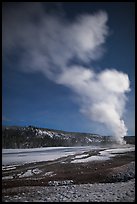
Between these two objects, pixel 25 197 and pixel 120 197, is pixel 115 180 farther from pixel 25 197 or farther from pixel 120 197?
pixel 25 197

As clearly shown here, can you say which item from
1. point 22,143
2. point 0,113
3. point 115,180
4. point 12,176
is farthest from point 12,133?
point 0,113

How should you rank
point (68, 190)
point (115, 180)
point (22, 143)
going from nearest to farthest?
point (68, 190)
point (115, 180)
point (22, 143)

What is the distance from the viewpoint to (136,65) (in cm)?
726

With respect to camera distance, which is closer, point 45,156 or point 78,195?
point 78,195

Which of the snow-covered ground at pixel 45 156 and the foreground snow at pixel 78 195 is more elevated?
the foreground snow at pixel 78 195

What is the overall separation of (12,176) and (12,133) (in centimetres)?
6685

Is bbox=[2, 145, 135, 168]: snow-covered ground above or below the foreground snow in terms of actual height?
below

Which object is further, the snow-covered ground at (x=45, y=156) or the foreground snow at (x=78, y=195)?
the snow-covered ground at (x=45, y=156)

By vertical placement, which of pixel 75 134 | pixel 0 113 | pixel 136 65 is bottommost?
pixel 75 134

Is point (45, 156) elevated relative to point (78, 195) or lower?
lower

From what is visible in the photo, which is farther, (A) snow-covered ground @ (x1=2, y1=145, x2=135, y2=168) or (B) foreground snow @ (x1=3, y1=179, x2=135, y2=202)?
(A) snow-covered ground @ (x1=2, y1=145, x2=135, y2=168)

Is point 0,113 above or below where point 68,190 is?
above

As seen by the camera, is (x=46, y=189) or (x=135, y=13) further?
(x=46, y=189)

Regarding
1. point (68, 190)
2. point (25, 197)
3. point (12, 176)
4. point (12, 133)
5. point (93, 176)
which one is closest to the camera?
point (25, 197)
